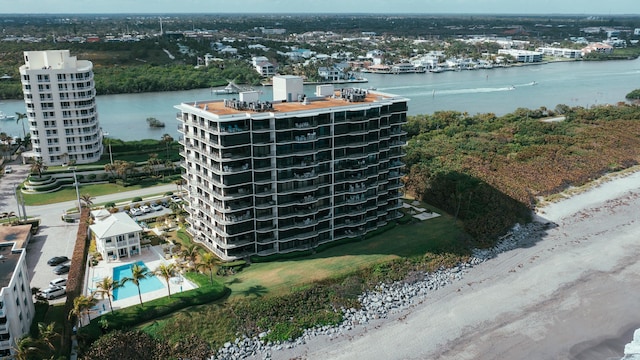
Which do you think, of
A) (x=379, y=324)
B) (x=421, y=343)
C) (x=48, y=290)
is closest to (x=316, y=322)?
(x=379, y=324)

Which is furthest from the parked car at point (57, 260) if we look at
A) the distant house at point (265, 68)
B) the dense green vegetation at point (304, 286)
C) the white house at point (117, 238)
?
the distant house at point (265, 68)

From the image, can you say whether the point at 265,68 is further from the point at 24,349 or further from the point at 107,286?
the point at 24,349

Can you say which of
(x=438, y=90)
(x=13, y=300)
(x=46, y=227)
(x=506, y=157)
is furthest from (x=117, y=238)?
(x=438, y=90)

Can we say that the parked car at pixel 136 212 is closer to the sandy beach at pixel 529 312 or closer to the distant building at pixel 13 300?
the distant building at pixel 13 300

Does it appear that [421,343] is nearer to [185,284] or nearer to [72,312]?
[185,284]

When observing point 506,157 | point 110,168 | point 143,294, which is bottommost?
point 143,294
